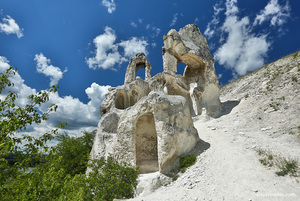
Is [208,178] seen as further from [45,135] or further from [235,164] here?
[45,135]

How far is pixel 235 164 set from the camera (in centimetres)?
714

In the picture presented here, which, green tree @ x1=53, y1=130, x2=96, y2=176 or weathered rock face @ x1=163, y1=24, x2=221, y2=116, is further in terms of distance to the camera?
weathered rock face @ x1=163, y1=24, x2=221, y2=116

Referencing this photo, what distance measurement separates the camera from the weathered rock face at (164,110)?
8953mm

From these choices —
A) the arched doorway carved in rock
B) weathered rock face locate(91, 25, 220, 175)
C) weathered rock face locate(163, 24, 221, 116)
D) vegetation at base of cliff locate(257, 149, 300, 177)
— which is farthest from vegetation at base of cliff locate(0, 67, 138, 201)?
weathered rock face locate(163, 24, 221, 116)

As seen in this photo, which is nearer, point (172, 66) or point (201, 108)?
point (201, 108)

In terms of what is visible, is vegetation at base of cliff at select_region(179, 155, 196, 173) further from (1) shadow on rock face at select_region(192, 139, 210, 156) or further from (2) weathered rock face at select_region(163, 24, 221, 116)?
(2) weathered rock face at select_region(163, 24, 221, 116)

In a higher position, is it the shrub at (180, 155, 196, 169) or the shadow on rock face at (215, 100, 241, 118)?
the shadow on rock face at (215, 100, 241, 118)

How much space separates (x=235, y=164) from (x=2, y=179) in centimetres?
820

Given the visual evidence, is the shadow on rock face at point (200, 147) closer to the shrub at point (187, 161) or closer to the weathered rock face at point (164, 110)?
the weathered rock face at point (164, 110)

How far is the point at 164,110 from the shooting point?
9.42 meters

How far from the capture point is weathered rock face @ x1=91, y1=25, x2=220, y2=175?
8953 millimetres

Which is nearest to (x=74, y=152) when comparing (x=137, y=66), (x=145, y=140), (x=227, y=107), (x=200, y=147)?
(x=145, y=140)

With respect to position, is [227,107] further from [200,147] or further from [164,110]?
[164,110]

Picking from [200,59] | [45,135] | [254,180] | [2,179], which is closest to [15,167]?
[2,179]
